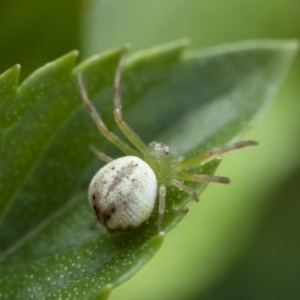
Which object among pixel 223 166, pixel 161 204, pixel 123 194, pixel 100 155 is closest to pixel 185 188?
pixel 161 204

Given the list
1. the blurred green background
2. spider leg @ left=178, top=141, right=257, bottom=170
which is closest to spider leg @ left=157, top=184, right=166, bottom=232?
spider leg @ left=178, top=141, right=257, bottom=170

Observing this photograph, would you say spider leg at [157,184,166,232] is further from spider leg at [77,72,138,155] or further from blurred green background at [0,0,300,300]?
blurred green background at [0,0,300,300]

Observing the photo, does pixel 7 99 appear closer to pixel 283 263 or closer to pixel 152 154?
pixel 152 154

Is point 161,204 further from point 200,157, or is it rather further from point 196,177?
point 200,157

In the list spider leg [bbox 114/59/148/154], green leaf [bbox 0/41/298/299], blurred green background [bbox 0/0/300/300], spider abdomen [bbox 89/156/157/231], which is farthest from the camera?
blurred green background [bbox 0/0/300/300]

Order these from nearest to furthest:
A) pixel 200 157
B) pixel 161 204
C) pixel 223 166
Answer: pixel 161 204
pixel 200 157
pixel 223 166

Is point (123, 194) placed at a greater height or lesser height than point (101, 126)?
lesser

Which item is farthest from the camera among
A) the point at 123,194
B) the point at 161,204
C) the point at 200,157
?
the point at 200,157
